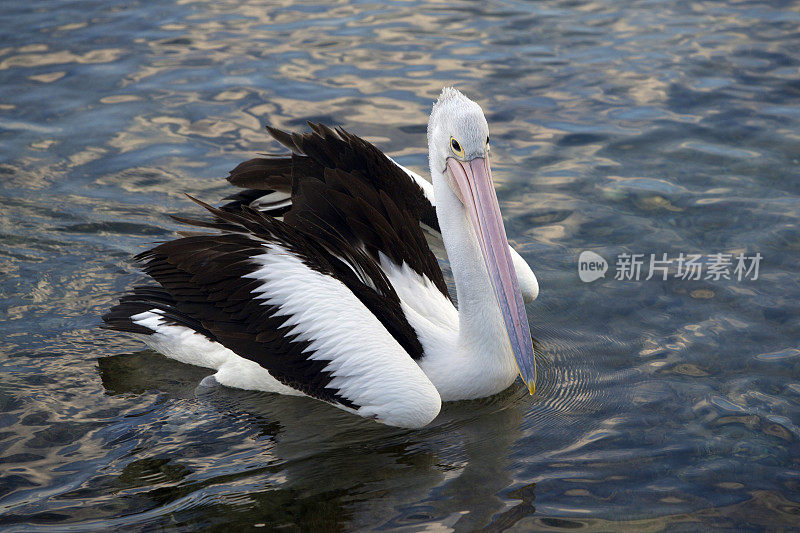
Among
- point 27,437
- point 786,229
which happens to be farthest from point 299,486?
point 786,229

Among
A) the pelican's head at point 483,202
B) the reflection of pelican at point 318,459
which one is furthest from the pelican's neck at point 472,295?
the reflection of pelican at point 318,459

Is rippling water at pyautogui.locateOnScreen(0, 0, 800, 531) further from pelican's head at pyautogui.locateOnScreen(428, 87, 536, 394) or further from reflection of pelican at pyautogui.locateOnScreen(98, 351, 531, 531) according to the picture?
pelican's head at pyautogui.locateOnScreen(428, 87, 536, 394)

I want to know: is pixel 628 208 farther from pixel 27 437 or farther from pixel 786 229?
pixel 27 437

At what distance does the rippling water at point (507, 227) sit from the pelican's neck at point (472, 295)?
10.8 inches

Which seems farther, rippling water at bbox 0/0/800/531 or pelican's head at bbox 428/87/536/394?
pelican's head at bbox 428/87/536/394

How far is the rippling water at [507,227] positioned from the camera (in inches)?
147

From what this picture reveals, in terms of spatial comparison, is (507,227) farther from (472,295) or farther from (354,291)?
(354,291)

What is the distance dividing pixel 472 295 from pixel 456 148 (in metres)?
0.65

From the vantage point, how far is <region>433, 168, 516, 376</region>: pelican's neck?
4109mm

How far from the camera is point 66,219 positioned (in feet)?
18.9

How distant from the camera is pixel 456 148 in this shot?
3.96 metres

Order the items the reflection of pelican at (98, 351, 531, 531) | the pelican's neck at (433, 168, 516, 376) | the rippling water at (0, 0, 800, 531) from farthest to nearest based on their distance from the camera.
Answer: the pelican's neck at (433, 168, 516, 376), the rippling water at (0, 0, 800, 531), the reflection of pelican at (98, 351, 531, 531)

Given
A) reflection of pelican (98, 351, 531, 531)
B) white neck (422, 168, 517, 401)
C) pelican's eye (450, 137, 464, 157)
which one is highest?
pelican's eye (450, 137, 464, 157)

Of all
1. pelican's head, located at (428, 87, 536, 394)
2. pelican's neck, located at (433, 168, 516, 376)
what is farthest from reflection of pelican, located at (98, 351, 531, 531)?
pelican's head, located at (428, 87, 536, 394)
